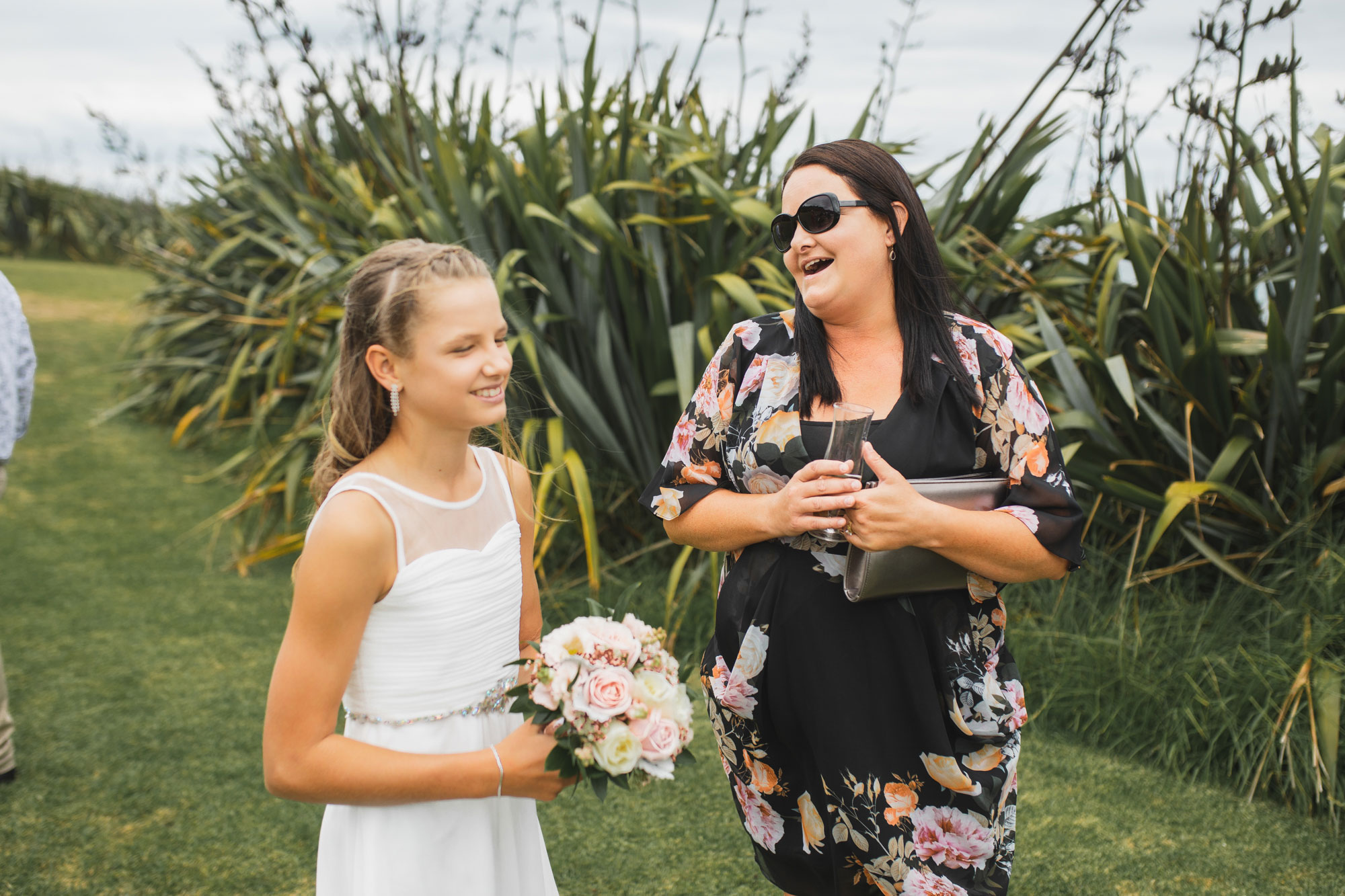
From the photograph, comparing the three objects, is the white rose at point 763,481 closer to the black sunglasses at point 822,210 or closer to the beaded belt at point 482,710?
the black sunglasses at point 822,210

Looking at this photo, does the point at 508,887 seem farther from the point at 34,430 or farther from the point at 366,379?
the point at 34,430

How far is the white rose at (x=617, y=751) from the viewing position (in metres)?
1.28

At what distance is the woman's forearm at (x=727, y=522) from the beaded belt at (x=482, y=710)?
44 centimetres

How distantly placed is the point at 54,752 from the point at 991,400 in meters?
3.33

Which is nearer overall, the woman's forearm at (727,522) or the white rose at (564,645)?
the white rose at (564,645)

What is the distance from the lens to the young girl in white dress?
1310 millimetres

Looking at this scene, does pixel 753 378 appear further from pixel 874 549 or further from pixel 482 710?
pixel 482 710

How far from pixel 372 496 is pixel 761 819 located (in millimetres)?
1054

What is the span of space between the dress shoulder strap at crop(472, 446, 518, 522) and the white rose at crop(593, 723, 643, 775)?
459 mm

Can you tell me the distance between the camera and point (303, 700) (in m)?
1.30

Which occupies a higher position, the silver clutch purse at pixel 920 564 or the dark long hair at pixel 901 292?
the dark long hair at pixel 901 292

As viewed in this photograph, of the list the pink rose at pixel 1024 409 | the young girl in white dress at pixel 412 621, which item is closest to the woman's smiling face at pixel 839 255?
the pink rose at pixel 1024 409

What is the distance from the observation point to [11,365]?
2.93 m

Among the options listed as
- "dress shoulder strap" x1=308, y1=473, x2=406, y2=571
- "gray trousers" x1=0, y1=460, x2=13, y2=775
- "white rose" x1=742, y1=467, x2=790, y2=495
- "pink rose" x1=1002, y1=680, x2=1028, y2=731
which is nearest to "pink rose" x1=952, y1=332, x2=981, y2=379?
"white rose" x1=742, y1=467, x2=790, y2=495
